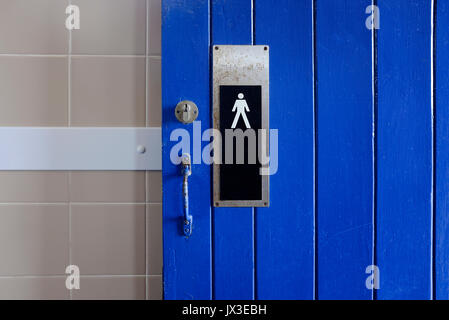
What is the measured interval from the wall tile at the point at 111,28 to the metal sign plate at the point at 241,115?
0.29 metres

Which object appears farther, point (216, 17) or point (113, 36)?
point (113, 36)

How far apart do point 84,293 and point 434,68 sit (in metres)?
1.21

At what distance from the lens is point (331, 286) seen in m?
0.79

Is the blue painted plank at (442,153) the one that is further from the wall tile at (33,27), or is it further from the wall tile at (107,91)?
the wall tile at (33,27)

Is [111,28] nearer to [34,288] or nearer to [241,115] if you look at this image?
[241,115]

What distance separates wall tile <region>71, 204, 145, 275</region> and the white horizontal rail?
0.45 ft

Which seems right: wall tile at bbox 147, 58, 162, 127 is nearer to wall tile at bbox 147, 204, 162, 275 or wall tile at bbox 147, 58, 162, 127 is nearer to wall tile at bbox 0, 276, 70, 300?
wall tile at bbox 147, 204, 162, 275

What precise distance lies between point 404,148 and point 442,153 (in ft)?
0.35

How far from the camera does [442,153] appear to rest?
79cm

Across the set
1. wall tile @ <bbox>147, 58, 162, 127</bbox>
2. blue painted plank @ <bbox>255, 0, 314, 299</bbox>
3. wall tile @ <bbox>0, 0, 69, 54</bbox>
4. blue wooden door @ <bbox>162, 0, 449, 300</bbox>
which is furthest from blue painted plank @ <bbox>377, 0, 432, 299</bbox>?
wall tile @ <bbox>0, 0, 69, 54</bbox>

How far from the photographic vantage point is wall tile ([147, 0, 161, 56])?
89 cm

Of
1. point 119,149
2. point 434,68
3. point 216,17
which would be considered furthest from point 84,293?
point 434,68
